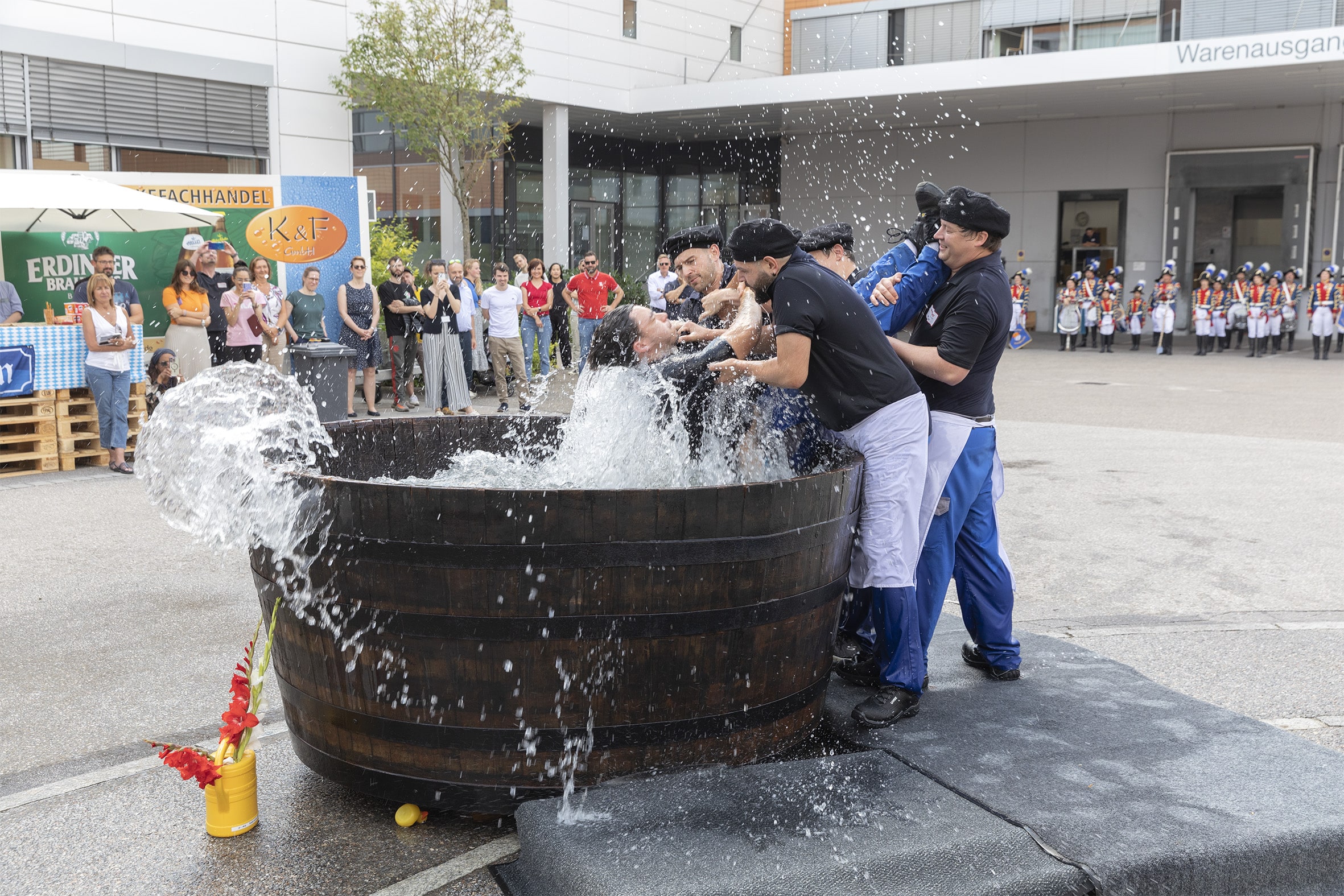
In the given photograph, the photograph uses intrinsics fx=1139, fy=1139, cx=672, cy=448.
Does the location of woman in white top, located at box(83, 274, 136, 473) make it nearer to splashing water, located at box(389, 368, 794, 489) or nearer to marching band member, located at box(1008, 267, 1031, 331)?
splashing water, located at box(389, 368, 794, 489)

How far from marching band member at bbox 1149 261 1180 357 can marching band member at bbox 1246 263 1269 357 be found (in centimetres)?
156

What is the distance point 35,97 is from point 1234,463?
651 inches

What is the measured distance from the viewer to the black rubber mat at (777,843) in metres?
2.82

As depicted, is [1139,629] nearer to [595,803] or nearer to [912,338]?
[912,338]

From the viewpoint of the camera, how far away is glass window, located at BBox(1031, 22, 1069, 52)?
24.2m

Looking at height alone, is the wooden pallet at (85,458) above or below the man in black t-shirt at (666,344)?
below

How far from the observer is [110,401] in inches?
405

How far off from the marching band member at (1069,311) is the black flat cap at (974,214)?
2348 centimetres

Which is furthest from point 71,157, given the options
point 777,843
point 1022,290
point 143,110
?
point 1022,290

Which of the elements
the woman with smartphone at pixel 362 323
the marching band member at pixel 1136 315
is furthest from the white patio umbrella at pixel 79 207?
the marching band member at pixel 1136 315

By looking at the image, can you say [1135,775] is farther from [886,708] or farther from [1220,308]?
[1220,308]

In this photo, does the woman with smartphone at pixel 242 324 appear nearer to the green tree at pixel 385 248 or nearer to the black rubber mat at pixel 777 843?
the green tree at pixel 385 248

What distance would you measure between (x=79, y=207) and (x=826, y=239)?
27.0ft

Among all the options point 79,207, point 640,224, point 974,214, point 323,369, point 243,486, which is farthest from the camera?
point 640,224
